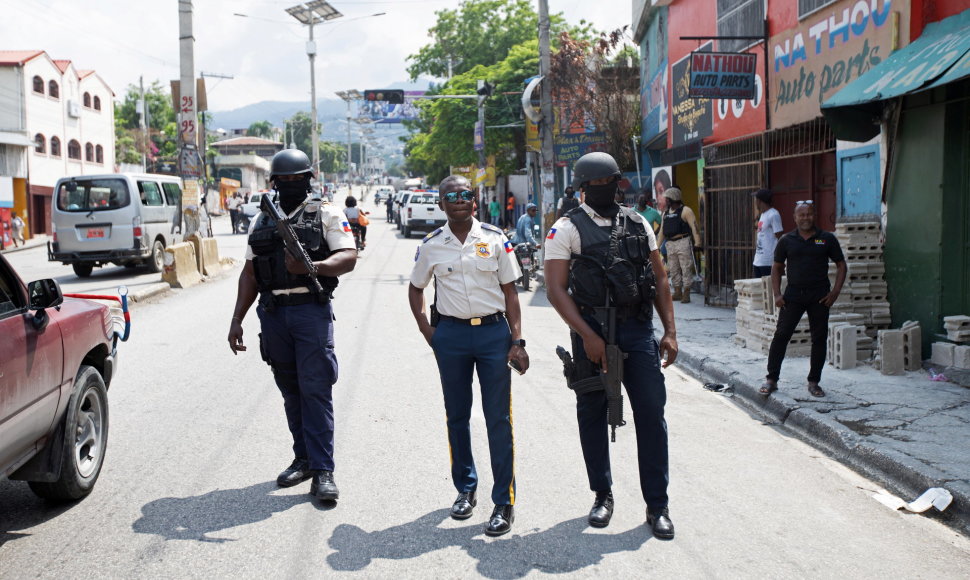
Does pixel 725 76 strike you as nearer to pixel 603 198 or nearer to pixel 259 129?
pixel 603 198

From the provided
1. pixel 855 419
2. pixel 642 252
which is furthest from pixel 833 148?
pixel 642 252

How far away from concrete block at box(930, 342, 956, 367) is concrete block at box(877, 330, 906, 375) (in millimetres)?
366

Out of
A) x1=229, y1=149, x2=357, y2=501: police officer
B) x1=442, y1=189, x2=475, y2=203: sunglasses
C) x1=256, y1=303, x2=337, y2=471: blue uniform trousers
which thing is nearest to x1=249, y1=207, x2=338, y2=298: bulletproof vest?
x1=229, y1=149, x2=357, y2=501: police officer

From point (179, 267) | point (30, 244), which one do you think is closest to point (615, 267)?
point (179, 267)

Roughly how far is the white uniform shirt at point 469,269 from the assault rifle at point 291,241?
58 centimetres

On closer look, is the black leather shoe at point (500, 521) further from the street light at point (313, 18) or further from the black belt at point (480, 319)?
the street light at point (313, 18)

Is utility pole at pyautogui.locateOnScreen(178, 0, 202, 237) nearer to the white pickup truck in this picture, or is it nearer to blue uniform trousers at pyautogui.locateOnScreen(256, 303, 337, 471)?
blue uniform trousers at pyautogui.locateOnScreen(256, 303, 337, 471)

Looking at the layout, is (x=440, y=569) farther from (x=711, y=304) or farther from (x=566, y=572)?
(x=711, y=304)

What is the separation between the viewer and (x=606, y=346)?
4.23 meters

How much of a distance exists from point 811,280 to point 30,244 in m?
35.5

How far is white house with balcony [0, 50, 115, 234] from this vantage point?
4031cm

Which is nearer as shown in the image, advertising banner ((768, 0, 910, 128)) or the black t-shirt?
the black t-shirt

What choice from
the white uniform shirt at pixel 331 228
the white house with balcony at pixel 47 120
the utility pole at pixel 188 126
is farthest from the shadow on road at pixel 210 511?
the white house with balcony at pixel 47 120

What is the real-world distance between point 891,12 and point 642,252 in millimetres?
6693
